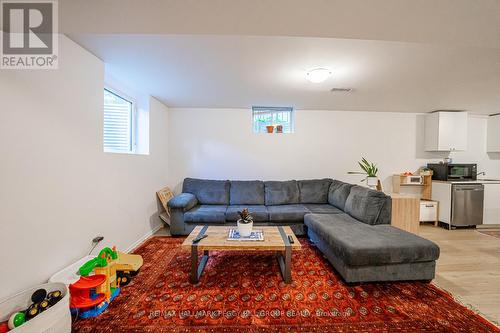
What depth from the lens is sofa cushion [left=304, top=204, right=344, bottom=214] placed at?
3273 millimetres

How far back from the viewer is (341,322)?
154 centimetres

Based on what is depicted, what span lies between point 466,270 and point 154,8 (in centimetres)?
393

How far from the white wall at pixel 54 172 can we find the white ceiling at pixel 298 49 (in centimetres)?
45

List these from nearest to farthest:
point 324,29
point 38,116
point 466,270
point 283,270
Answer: point 324,29 < point 38,116 < point 283,270 < point 466,270

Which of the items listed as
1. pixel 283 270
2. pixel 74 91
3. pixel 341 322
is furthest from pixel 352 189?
pixel 74 91

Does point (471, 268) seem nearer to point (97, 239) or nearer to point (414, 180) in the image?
point (414, 180)

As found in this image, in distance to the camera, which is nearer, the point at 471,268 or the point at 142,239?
the point at 471,268

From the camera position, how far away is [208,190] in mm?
3799

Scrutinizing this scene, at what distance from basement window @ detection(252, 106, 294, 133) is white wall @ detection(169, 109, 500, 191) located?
0.45ft

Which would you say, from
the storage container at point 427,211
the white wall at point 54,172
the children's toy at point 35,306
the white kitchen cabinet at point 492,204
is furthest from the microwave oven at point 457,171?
the children's toy at point 35,306

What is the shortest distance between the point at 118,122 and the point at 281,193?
2.92 metres

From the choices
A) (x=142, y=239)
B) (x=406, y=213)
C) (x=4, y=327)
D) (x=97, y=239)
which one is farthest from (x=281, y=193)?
(x=4, y=327)

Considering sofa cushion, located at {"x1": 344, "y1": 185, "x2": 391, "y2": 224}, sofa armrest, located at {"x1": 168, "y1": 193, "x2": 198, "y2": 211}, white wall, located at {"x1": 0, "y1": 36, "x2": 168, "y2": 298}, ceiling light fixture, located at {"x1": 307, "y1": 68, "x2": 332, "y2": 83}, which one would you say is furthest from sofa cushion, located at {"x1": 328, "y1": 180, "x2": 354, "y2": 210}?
white wall, located at {"x1": 0, "y1": 36, "x2": 168, "y2": 298}

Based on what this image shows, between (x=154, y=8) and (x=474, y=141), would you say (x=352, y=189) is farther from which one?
(x=474, y=141)
